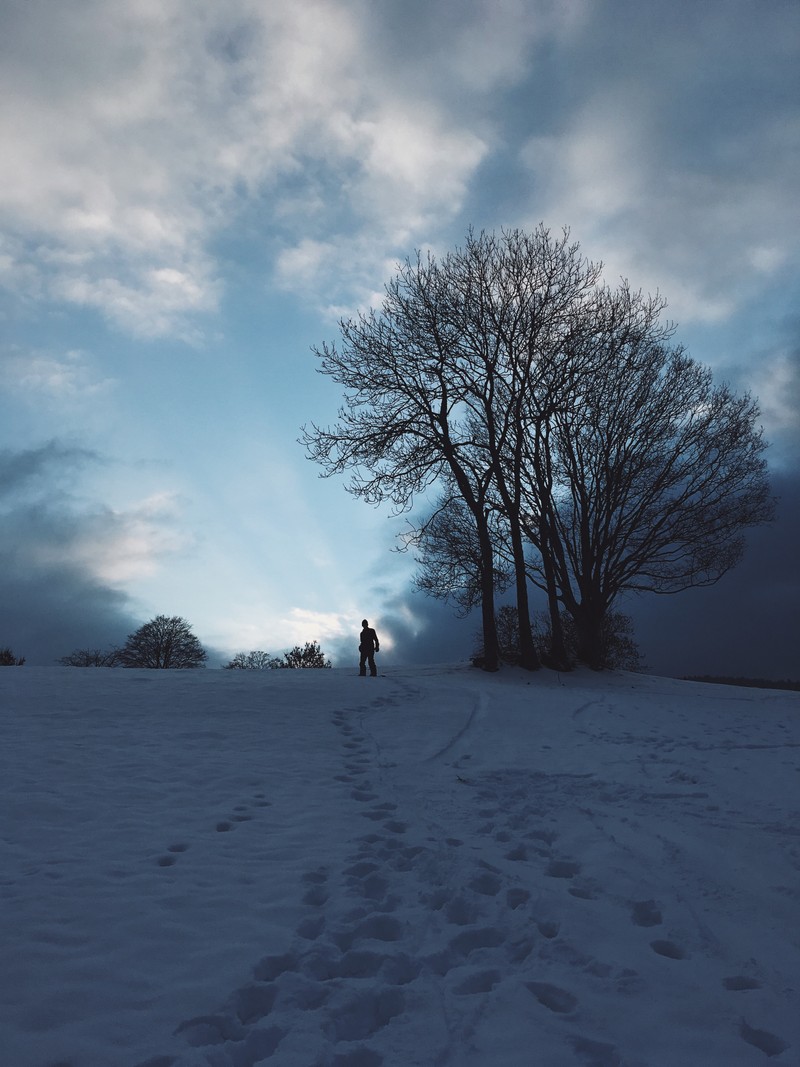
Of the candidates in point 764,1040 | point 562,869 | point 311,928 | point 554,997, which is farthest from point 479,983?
point 562,869

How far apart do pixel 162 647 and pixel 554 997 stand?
38573 mm

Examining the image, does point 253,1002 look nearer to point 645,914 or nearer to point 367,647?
point 645,914

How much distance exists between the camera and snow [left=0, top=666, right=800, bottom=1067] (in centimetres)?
297

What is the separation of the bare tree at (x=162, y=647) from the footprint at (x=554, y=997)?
37.8 metres

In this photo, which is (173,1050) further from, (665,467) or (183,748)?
(665,467)

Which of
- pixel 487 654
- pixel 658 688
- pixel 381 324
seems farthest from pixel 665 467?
pixel 381 324

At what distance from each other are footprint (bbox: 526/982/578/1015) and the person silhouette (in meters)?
13.9

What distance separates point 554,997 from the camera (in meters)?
3.36

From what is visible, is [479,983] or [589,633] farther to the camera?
[589,633]

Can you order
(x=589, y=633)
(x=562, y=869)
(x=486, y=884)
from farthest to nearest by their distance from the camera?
(x=589, y=633) → (x=562, y=869) → (x=486, y=884)

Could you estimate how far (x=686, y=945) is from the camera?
386 centimetres

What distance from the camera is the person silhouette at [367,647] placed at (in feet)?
56.8

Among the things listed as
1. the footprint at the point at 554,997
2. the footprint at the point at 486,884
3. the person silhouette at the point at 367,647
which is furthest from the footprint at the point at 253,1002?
the person silhouette at the point at 367,647

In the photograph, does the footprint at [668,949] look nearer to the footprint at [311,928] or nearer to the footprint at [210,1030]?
the footprint at [311,928]
